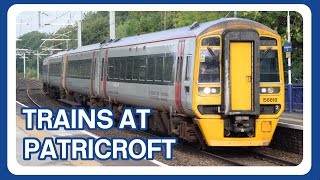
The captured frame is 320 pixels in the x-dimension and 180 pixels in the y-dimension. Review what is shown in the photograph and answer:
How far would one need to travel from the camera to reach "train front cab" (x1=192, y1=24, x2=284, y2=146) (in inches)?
413

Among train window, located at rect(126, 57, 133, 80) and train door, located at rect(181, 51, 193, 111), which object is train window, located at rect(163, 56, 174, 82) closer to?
train door, located at rect(181, 51, 193, 111)

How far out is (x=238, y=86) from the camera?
10484mm

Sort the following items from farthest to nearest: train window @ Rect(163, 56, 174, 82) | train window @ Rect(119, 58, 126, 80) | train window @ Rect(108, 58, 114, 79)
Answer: train window @ Rect(108, 58, 114, 79) → train window @ Rect(119, 58, 126, 80) → train window @ Rect(163, 56, 174, 82)

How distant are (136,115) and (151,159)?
60 centimetres

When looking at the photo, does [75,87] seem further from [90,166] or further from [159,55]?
[90,166]

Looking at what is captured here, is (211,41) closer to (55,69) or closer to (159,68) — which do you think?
(159,68)

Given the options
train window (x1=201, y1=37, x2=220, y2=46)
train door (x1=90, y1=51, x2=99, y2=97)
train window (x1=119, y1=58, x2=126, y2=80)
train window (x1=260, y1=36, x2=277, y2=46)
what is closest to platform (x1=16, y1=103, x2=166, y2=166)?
train window (x1=201, y1=37, x2=220, y2=46)

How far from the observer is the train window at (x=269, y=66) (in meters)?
10.9

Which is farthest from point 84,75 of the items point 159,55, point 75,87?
point 159,55

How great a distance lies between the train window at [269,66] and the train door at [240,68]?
409mm

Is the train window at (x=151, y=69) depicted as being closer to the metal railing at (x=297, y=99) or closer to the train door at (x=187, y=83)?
the train door at (x=187, y=83)

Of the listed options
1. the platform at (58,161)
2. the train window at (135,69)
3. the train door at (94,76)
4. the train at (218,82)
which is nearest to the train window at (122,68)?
the train window at (135,69)

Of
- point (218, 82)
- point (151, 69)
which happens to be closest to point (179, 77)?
point (218, 82)

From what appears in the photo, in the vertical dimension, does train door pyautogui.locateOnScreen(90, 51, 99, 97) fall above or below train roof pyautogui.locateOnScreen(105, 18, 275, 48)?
below
